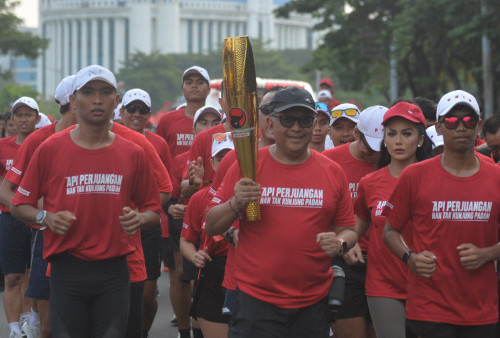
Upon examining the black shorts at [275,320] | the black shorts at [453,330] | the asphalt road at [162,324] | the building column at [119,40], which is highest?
the building column at [119,40]

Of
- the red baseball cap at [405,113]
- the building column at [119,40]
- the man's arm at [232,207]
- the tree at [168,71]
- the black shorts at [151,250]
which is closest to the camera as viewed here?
the man's arm at [232,207]

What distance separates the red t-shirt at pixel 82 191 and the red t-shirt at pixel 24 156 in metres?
0.37

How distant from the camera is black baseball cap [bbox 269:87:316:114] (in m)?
5.30

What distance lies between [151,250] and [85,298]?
282cm

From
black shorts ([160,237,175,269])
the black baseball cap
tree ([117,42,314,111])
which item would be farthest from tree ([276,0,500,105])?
tree ([117,42,314,111])

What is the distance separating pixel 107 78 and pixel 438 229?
6.74ft

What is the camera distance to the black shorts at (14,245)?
9.45 m

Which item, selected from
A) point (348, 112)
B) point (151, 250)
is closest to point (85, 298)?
point (151, 250)

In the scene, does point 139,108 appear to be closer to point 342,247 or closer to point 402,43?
point 342,247

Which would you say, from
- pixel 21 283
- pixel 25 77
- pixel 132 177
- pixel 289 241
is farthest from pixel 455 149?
pixel 25 77

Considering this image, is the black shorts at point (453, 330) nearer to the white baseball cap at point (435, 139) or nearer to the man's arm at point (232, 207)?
the man's arm at point (232, 207)

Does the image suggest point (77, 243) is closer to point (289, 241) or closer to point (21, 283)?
point (289, 241)

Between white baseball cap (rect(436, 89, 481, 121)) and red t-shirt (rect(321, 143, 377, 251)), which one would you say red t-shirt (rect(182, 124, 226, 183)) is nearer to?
red t-shirt (rect(321, 143, 377, 251))

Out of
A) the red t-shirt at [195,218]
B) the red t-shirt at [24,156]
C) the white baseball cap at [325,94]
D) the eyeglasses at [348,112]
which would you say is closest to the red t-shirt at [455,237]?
the red t-shirt at [195,218]
